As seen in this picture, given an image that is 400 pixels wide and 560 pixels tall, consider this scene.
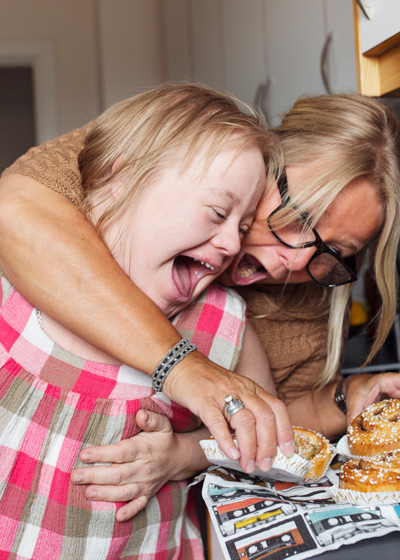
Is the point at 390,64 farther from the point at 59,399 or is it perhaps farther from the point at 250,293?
the point at 59,399

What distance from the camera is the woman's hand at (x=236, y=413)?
0.70m

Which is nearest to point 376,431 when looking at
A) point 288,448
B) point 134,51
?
point 288,448

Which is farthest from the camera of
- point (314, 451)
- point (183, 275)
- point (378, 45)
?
point (378, 45)

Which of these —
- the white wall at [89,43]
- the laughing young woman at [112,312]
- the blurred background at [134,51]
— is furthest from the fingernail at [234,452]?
the white wall at [89,43]

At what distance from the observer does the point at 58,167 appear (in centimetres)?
110

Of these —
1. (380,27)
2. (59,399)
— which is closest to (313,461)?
(59,399)

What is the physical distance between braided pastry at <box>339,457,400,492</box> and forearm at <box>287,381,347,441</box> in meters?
0.43

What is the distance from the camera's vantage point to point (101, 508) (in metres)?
0.93

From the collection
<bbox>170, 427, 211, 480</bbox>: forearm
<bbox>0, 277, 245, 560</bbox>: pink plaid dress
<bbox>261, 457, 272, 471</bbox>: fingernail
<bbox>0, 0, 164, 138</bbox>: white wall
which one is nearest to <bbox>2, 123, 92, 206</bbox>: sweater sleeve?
<bbox>0, 277, 245, 560</bbox>: pink plaid dress

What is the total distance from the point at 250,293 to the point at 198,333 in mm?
325

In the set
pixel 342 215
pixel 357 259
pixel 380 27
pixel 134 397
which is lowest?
pixel 134 397

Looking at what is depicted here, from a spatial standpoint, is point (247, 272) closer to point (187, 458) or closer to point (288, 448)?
point (187, 458)

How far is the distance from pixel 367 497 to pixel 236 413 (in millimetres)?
218

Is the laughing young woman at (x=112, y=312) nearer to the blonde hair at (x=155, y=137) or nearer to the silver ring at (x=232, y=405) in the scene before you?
the blonde hair at (x=155, y=137)
